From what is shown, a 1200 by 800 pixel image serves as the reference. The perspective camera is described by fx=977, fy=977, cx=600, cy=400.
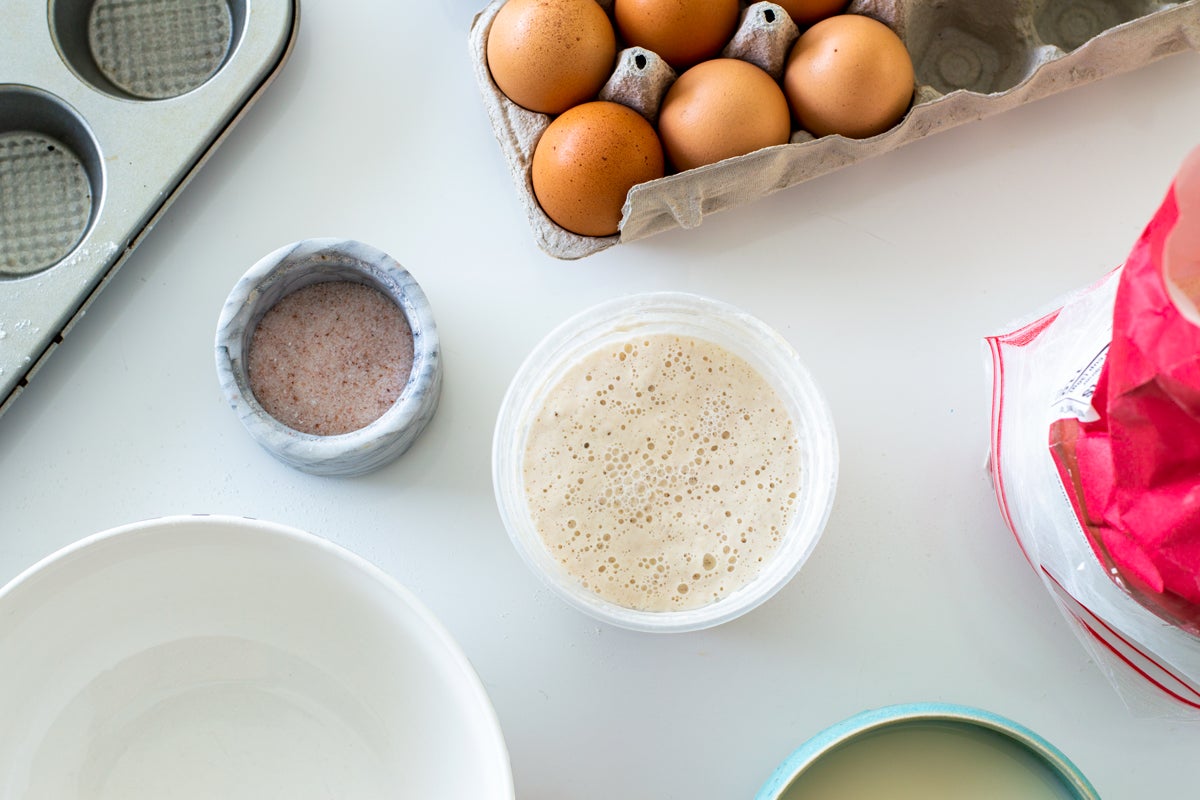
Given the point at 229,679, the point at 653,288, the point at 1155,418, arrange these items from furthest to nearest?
the point at 653,288 → the point at 229,679 → the point at 1155,418

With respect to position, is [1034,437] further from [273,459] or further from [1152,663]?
[273,459]

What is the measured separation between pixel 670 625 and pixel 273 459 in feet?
1.19

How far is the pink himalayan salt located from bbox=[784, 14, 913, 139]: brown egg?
0.38 m

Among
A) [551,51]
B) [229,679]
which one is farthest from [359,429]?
[551,51]

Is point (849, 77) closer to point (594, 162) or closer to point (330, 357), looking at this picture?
point (594, 162)

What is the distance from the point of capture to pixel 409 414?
75 centimetres

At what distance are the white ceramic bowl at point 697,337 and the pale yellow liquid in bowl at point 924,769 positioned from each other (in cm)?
14

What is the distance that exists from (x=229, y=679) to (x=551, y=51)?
54 centimetres

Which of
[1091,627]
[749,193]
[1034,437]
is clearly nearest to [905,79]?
[749,193]

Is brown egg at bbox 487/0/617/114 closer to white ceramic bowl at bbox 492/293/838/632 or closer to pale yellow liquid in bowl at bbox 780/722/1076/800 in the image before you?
white ceramic bowl at bbox 492/293/838/632

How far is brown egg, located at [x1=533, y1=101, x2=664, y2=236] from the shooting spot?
2.46 ft

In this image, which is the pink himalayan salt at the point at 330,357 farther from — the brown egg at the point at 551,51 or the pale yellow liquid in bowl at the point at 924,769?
the pale yellow liquid in bowl at the point at 924,769

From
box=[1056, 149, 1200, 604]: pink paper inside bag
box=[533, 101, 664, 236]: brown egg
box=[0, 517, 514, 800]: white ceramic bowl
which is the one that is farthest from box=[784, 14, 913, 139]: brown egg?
box=[0, 517, 514, 800]: white ceramic bowl

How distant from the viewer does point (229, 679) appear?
0.75 m
